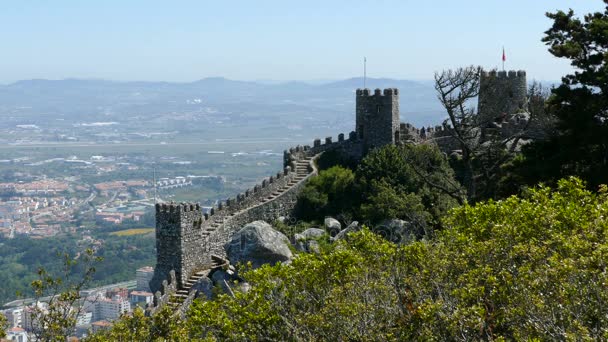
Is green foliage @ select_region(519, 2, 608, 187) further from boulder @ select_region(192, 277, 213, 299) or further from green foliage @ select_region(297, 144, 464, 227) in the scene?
boulder @ select_region(192, 277, 213, 299)

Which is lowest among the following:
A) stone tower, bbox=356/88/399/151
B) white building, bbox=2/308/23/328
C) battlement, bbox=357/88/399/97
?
white building, bbox=2/308/23/328

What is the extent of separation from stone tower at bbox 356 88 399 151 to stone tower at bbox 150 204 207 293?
11.0m

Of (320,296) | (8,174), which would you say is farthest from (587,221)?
(8,174)

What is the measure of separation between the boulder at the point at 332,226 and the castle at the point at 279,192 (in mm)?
3168

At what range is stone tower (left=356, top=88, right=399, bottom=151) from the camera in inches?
1619

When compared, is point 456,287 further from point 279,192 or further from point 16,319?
point 279,192

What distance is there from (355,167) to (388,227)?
27.1 feet

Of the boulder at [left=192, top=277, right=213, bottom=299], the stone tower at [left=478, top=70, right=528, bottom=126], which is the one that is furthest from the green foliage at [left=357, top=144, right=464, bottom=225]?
the stone tower at [left=478, top=70, right=528, bottom=126]

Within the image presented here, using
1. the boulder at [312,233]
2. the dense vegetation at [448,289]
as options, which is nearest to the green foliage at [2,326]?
the dense vegetation at [448,289]

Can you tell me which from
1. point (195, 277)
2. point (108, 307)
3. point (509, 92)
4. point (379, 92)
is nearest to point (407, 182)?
point (379, 92)

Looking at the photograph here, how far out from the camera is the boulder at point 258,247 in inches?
1265

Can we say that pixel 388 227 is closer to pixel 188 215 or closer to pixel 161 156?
pixel 188 215

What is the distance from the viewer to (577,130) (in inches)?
1067

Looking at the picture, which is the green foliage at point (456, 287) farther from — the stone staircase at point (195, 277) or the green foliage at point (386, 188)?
the green foliage at point (386, 188)
